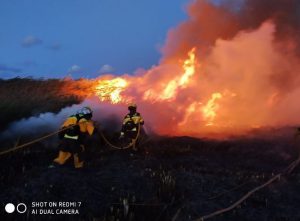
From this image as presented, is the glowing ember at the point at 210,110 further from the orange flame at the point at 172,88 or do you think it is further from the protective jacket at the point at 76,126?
the protective jacket at the point at 76,126

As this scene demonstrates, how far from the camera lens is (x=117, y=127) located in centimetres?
2577

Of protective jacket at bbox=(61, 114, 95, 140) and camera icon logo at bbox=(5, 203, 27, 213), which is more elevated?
protective jacket at bbox=(61, 114, 95, 140)

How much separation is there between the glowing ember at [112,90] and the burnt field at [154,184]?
6939 mm

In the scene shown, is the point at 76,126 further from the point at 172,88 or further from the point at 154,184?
the point at 172,88

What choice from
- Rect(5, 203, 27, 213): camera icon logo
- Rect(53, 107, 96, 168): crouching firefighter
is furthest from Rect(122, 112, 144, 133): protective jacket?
Rect(5, 203, 27, 213): camera icon logo

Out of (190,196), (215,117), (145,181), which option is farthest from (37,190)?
(215,117)

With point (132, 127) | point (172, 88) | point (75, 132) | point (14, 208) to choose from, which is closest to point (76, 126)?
point (75, 132)

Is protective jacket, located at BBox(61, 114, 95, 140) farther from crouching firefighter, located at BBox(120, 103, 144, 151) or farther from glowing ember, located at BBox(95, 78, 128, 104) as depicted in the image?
glowing ember, located at BBox(95, 78, 128, 104)

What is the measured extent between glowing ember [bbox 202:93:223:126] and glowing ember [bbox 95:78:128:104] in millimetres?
4935

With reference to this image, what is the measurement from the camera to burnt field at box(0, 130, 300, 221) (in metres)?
13.8

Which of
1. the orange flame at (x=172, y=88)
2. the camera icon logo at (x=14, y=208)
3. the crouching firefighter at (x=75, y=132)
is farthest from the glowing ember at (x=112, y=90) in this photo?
the camera icon logo at (x=14, y=208)

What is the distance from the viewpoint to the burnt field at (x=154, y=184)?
1376 cm

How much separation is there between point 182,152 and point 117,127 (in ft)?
20.0

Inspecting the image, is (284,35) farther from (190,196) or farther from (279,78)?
(190,196)
